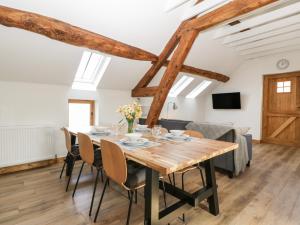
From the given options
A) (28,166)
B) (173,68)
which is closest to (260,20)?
(173,68)

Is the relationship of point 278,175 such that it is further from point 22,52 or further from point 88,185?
point 22,52

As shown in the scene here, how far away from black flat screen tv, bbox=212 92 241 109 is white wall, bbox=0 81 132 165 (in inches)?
180

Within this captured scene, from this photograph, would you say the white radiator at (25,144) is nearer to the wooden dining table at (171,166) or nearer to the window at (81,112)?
the window at (81,112)

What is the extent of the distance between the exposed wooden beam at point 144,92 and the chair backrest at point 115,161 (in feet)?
8.29

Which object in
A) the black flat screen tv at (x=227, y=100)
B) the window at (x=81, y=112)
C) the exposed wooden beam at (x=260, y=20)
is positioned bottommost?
the window at (x=81, y=112)

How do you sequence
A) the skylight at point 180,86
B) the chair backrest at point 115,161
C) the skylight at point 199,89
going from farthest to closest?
the skylight at point 199,89 < the skylight at point 180,86 < the chair backrest at point 115,161

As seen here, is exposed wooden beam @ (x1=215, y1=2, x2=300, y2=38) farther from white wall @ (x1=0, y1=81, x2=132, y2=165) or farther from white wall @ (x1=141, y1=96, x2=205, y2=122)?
white wall @ (x1=0, y1=81, x2=132, y2=165)

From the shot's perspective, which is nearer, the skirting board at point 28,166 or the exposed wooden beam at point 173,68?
the skirting board at point 28,166

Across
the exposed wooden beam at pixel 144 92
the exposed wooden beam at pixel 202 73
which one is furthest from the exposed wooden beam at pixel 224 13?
the exposed wooden beam at pixel 144 92

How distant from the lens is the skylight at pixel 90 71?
3941mm

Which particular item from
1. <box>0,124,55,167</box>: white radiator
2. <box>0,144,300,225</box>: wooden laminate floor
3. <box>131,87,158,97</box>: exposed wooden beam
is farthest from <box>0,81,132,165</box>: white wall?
<box>131,87,158,97</box>: exposed wooden beam

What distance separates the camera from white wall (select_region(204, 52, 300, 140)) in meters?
5.76

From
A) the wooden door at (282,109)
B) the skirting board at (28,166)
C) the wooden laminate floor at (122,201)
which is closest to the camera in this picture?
the wooden laminate floor at (122,201)

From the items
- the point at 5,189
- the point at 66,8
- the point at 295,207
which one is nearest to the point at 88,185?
the point at 5,189
